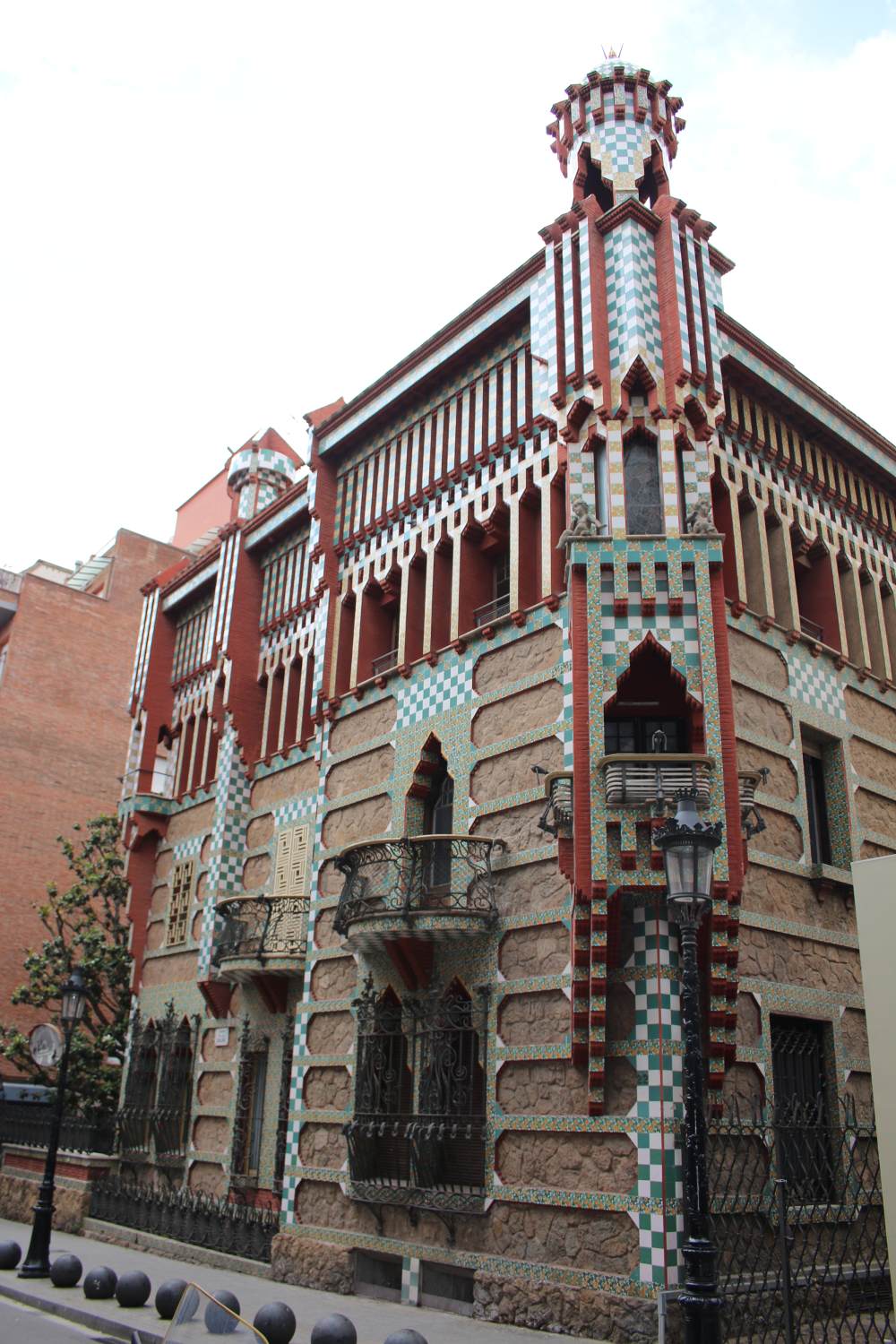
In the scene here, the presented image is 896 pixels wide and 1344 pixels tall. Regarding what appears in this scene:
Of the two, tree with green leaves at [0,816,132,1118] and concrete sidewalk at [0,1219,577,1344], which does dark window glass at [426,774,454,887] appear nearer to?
concrete sidewalk at [0,1219,577,1344]

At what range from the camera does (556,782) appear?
11.9 metres

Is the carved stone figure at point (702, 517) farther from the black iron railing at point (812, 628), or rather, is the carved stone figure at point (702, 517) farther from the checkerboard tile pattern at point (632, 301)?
the black iron railing at point (812, 628)

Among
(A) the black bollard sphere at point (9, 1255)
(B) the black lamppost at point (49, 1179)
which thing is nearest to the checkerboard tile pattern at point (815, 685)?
(B) the black lamppost at point (49, 1179)

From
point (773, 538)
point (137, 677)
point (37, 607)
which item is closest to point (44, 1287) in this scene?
point (773, 538)

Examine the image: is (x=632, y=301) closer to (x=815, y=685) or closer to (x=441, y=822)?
(x=815, y=685)

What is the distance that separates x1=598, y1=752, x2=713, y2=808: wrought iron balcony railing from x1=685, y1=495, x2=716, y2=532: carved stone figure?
2713 mm

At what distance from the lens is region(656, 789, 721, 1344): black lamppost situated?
23.1 ft

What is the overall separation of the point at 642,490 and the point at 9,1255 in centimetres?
1181

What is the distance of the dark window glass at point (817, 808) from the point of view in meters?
14.4

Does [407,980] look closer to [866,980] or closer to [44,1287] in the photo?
[44,1287]

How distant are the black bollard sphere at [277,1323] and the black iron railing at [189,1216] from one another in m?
6.23

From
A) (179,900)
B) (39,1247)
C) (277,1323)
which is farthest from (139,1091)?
(277,1323)

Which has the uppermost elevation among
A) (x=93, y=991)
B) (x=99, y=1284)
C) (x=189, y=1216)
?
(x=93, y=991)

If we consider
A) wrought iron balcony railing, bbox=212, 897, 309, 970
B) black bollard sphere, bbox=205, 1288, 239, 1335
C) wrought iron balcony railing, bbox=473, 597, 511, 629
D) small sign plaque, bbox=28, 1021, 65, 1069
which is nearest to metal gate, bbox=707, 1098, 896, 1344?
black bollard sphere, bbox=205, 1288, 239, 1335
